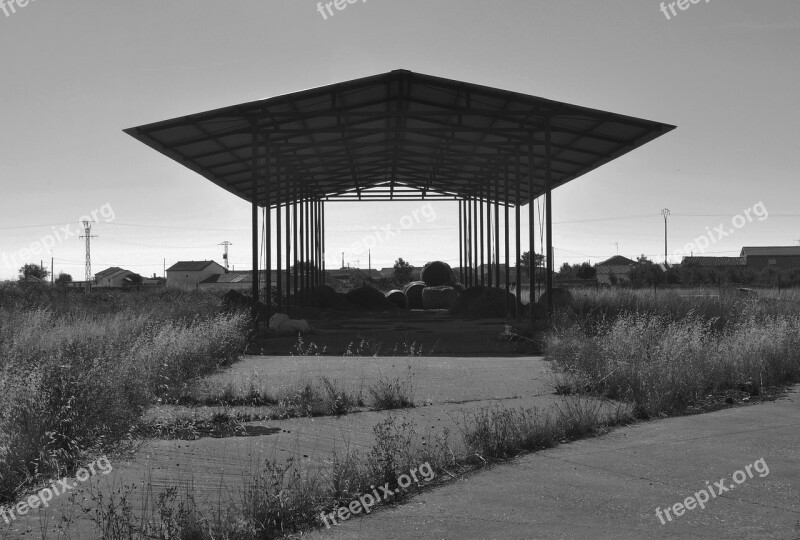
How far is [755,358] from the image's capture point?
1058cm

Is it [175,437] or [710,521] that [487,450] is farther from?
[175,437]

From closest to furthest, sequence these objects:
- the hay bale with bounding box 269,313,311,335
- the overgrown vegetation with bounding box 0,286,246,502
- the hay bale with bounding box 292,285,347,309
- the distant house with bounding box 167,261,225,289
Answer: the overgrown vegetation with bounding box 0,286,246,502
the hay bale with bounding box 269,313,311,335
the hay bale with bounding box 292,285,347,309
the distant house with bounding box 167,261,225,289

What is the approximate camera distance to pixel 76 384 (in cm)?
641

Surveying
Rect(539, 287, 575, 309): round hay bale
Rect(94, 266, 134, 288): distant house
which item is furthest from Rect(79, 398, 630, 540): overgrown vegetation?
Rect(94, 266, 134, 288): distant house

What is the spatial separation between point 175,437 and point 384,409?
243 centimetres

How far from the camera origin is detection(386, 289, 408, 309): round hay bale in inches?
1398

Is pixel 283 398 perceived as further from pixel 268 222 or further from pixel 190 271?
pixel 190 271

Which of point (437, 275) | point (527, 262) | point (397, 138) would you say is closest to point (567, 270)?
point (527, 262)

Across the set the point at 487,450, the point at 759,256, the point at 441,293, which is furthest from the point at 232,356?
the point at 759,256

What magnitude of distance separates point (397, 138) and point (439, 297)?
12.3m

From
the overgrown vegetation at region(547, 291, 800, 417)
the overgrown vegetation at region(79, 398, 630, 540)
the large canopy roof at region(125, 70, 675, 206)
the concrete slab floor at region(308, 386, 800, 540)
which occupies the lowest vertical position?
the concrete slab floor at region(308, 386, 800, 540)

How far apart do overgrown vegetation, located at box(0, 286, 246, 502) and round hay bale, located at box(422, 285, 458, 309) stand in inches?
832

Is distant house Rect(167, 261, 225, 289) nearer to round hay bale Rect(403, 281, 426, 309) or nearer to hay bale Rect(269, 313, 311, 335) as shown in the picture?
round hay bale Rect(403, 281, 426, 309)

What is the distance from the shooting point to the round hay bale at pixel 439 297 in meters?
33.1
